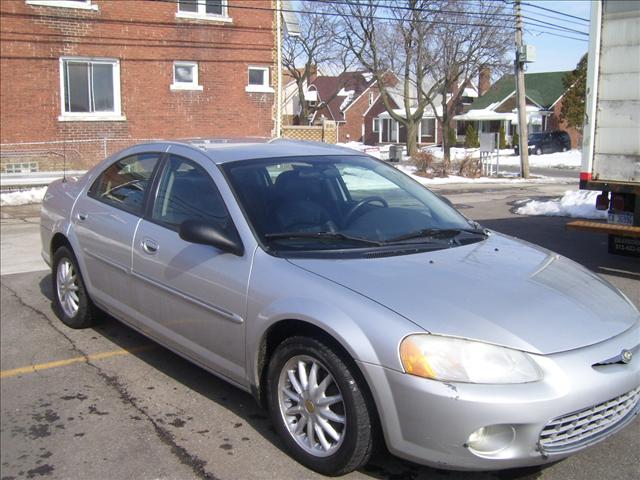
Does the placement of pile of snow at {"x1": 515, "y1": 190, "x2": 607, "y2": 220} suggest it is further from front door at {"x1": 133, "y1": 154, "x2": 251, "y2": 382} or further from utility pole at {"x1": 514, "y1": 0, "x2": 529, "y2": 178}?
utility pole at {"x1": 514, "y1": 0, "x2": 529, "y2": 178}

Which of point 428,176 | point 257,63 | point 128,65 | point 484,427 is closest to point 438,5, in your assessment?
point 428,176

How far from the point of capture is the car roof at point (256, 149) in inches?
163

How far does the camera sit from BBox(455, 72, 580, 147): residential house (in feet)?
158

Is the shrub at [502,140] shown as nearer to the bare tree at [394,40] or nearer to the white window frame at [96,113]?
the bare tree at [394,40]

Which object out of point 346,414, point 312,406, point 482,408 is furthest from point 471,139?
point 482,408

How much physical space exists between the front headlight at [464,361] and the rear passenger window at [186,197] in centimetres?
144

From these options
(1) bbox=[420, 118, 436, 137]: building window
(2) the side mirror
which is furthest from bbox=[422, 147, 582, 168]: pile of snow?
(2) the side mirror

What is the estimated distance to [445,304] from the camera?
9.62 ft

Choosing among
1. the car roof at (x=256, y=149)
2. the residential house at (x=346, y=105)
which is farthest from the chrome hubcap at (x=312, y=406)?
the residential house at (x=346, y=105)

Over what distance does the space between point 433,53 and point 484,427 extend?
33484mm

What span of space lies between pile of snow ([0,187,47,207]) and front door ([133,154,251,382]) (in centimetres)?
1096

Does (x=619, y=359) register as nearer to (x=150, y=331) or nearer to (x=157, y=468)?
(x=157, y=468)

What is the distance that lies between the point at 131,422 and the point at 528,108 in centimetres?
4895

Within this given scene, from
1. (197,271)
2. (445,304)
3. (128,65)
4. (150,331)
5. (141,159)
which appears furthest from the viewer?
(128,65)
